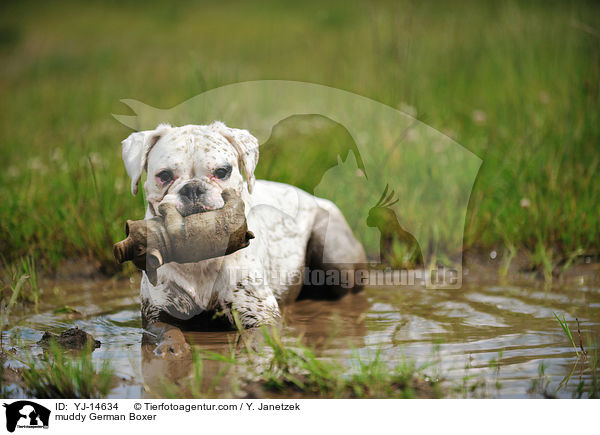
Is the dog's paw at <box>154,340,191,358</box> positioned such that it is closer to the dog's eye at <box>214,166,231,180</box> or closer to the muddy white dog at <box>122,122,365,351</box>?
the muddy white dog at <box>122,122,365,351</box>

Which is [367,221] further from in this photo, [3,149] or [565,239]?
[3,149]

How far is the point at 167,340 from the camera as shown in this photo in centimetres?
317

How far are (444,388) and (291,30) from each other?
17.8 ft

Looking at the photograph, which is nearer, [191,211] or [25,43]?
[191,211]

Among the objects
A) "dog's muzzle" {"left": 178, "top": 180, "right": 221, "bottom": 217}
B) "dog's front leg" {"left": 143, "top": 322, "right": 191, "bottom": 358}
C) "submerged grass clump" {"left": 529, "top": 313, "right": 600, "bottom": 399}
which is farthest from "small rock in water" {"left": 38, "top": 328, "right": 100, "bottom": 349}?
"submerged grass clump" {"left": 529, "top": 313, "right": 600, "bottom": 399}

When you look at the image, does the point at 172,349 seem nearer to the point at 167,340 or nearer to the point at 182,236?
the point at 167,340

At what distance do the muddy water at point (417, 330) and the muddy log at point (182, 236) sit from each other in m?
0.51

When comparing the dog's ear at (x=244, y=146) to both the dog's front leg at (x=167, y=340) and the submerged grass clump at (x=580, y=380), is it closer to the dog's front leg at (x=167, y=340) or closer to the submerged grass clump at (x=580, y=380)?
the dog's front leg at (x=167, y=340)

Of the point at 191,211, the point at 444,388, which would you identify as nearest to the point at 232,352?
the point at 191,211

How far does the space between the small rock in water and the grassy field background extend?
115 cm

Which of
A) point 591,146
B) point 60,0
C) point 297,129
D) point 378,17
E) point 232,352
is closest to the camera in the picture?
point 232,352

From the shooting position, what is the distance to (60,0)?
6316mm
